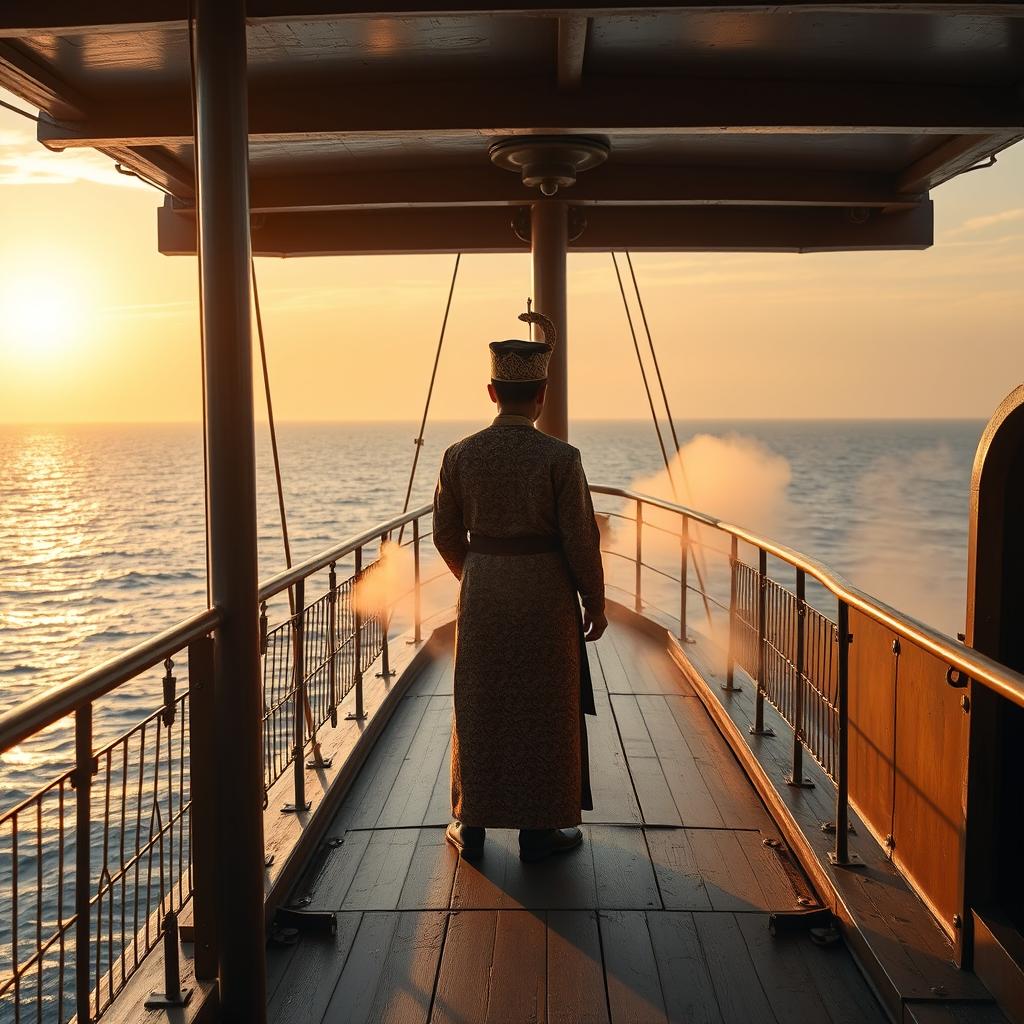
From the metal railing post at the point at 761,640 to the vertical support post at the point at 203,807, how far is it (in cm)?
206

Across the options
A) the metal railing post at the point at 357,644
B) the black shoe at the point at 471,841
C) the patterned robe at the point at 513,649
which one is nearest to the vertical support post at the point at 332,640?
the metal railing post at the point at 357,644

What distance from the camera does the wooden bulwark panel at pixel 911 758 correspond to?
262cm

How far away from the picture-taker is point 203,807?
238 cm

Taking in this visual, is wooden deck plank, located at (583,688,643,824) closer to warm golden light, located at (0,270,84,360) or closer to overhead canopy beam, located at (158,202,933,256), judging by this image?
overhead canopy beam, located at (158,202,933,256)

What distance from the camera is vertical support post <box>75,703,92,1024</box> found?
6.00 ft

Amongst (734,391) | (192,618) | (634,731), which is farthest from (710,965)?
(734,391)

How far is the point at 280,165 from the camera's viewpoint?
534cm

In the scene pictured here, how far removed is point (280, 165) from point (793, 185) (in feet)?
7.63

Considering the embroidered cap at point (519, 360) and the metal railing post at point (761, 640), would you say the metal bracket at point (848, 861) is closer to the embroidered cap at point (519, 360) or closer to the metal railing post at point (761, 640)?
the metal railing post at point (761, 640)

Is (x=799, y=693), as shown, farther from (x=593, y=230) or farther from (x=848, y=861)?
(x=593, y=230)

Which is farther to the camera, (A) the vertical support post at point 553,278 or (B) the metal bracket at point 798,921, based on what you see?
(A) the vertical support post at point 553,278

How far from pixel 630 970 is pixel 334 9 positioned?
2.44m

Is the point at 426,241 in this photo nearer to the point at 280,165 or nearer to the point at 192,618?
the point at 280,165

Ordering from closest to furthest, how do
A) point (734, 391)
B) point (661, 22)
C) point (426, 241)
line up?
point (661, 22), point (426, 241), point (734, 391)
